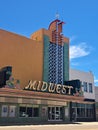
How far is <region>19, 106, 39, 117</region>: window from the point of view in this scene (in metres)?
36.1

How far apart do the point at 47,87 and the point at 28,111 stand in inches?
165

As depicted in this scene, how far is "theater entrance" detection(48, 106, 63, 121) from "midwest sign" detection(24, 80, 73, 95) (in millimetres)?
3182

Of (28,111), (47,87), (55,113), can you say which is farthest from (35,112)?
(55,113)

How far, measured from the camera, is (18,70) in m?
38.2

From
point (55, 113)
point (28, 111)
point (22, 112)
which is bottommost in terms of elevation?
point (55, 113)

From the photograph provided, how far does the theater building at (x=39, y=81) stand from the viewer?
114 feet

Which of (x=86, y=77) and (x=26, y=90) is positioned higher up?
(x=86, y=77)

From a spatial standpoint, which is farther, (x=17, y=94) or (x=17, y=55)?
(x=17, y=55)

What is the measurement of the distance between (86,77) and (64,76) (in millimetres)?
7272

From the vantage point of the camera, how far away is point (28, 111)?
37031 millimetres

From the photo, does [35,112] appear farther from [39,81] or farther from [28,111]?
[39,81]

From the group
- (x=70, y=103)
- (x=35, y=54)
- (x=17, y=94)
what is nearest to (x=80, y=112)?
(x=70, y=103)

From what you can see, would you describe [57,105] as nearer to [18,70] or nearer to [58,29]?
[18,70]

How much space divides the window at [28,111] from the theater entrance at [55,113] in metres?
3.04
